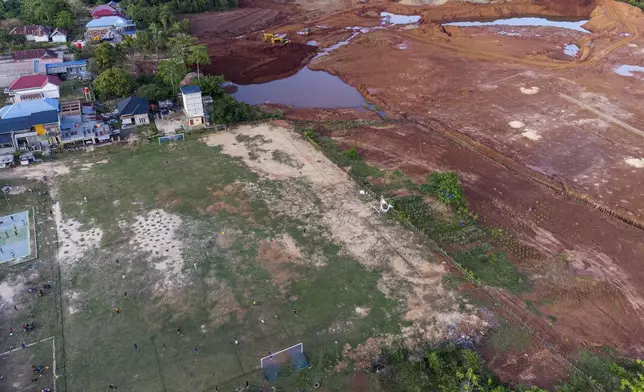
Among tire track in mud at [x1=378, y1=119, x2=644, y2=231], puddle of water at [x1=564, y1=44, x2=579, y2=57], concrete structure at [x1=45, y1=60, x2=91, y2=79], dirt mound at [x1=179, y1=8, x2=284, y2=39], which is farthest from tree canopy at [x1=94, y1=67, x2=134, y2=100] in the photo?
puddle of water at [x1=564, y1=44, x2=579, y2=57]

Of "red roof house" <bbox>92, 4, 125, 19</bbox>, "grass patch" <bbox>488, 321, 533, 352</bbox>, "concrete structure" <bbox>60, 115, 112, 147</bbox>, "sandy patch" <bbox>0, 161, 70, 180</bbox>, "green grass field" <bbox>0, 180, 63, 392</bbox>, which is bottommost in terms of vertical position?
"grass patch" <bbox>488, 321, 533, 352</bbox>

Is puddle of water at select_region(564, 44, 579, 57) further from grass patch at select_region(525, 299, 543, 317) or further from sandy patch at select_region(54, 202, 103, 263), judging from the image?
sandy patch at select_region(54, 202, 103, 263)

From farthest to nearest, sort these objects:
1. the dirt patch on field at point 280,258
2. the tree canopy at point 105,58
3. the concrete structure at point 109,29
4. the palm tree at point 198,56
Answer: the concrete structure at point 109,29 → the palm tree at point 198,56 → the tree canopy at point 105,58 → the dirt patch on field at point 280,258

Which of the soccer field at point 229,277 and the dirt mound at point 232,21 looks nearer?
the soccer field at point 229,277

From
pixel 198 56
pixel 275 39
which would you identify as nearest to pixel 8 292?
pixel 198 56

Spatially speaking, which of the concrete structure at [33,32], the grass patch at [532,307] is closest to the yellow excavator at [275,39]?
the concrete structure at [33,32]

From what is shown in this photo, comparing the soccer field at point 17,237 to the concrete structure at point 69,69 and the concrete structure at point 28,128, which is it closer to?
the concrete structure at point 28,128
